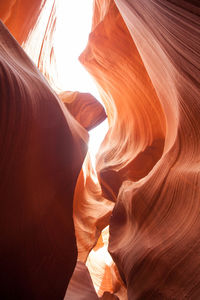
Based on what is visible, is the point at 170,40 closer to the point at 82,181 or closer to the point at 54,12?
the point at 82,181

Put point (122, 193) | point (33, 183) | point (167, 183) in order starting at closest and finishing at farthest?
point (33, 183) < point (167, 183) < point (122, 193)

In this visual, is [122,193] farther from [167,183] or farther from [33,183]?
[33,183]

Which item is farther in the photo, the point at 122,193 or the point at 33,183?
the point at 122,193

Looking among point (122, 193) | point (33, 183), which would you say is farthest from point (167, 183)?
point (33, 183)

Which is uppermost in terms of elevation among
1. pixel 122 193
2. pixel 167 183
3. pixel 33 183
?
pixel 33 183

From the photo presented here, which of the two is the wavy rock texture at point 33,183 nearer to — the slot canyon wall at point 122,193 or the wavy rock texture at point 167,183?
the slot canyon wall at point 122,193

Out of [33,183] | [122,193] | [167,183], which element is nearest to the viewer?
[33,183]

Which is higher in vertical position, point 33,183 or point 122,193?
point 33,183

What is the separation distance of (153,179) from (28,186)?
130 centimetres

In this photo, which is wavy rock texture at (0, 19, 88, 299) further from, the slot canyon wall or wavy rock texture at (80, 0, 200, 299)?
wavy rock texture at (80, 0, 200, 299)

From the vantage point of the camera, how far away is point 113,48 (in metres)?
4.12

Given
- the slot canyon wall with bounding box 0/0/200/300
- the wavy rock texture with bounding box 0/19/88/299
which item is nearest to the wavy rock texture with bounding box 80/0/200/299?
the slot canyon wall with bounding box 0/0/200/300

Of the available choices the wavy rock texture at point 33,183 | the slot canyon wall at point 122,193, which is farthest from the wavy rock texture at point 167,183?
the wavy rock texture at point 33,183

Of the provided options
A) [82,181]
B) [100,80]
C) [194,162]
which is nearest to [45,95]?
[194,162]
